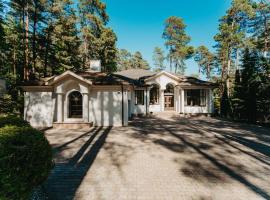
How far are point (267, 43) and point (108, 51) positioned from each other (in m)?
23.5

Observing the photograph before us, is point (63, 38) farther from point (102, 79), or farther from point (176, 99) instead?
point (176, 99)

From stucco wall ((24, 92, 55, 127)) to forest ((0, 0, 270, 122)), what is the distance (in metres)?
6.00

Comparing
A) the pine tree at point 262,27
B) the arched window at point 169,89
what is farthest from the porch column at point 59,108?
the pine tree at point 262,27

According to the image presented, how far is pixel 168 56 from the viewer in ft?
144

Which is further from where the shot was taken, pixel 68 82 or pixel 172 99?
pixel 172 99

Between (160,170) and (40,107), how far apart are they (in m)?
11.7

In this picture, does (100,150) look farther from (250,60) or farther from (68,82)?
(250,60)

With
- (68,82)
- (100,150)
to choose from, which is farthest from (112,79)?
(100,150)

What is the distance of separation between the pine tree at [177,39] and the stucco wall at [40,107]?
32.6 meters

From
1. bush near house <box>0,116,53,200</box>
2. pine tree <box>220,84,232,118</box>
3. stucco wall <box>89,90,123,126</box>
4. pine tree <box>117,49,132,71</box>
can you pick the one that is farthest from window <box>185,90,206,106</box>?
pine tree <box>117,49,132,71</box>

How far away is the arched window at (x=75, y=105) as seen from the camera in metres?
13.6

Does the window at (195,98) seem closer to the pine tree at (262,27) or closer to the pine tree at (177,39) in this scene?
the pine tree at (262,27)

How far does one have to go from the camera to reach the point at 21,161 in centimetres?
298

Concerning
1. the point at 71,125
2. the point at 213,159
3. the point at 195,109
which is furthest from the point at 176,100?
the point at 213,159
